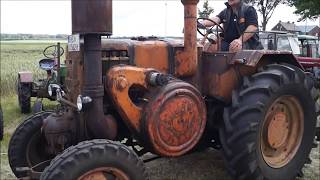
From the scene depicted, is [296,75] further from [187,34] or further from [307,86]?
[187,34]

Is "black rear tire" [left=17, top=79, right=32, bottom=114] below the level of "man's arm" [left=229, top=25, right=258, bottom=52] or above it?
below

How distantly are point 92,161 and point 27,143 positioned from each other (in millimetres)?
1569

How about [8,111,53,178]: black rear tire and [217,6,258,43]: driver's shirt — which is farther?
[217,6,258,43]: driver's shirt

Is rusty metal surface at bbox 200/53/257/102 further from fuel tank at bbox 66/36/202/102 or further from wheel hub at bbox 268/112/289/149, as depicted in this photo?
wheel hub at bbox 268/112/289/149

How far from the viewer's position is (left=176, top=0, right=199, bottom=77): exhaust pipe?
4538mm

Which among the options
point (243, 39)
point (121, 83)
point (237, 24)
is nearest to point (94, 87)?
point (121, 83)

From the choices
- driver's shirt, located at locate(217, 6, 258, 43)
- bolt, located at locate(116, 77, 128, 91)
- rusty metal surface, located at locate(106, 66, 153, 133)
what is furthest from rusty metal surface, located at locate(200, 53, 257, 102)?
bolt, located at locate(116, 77, 128, 91)

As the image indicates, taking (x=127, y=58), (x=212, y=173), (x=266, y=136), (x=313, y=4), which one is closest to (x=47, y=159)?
(x=127, y=58)

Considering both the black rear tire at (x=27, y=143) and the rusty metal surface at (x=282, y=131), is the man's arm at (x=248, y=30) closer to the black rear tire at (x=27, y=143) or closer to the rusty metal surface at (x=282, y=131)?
the rusty metal surface at (x=282, y=131)

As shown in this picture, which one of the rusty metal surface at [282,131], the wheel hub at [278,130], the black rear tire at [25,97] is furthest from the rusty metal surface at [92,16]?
the black rear tire at [25,97]

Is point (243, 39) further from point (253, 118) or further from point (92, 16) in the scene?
point (92, 16)

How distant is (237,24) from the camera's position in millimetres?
5625

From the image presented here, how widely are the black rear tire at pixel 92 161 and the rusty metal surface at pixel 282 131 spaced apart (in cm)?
160

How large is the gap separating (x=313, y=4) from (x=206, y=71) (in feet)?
67.8
